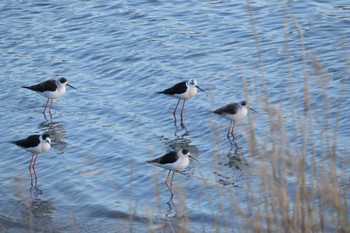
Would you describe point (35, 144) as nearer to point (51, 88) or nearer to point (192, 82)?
point (51, 88)

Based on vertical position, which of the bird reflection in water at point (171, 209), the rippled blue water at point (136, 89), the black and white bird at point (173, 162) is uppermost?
the black and white bird at point (173, 162)

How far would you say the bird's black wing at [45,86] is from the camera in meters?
16.3

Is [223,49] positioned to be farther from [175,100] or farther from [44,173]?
[44,173]

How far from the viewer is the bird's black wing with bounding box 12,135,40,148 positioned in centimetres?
1321

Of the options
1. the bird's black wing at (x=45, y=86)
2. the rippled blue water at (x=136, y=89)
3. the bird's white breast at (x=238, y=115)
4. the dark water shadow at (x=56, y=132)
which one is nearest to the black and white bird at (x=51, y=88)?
the bird's black wing at (x=45, y=86)

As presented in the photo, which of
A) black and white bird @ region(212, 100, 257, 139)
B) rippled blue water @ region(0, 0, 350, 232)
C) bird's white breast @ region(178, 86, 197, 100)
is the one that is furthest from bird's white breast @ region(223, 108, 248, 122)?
Result: bird's white breast @ region(178, 86, 197, 100)

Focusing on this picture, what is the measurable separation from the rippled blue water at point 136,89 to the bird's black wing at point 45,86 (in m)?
0.43

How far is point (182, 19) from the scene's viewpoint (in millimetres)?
20656

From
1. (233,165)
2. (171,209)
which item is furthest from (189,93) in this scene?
(171,209)

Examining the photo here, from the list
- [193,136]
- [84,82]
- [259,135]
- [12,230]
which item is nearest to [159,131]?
[193,136]

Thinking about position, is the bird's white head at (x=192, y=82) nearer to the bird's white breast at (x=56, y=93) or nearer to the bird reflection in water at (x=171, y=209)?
the bird's white breast at (x=56, y=93)

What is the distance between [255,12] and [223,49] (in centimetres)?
240

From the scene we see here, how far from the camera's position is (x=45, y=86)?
16469mm

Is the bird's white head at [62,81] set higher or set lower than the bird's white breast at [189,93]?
higher
